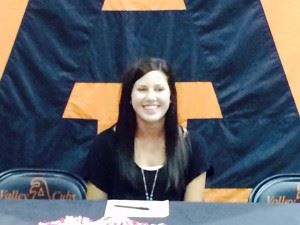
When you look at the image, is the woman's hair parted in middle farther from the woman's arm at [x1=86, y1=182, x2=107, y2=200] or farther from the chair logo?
the chair logo

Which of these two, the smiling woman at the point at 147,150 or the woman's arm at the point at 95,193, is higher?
the smiling woman at the point at 147,150

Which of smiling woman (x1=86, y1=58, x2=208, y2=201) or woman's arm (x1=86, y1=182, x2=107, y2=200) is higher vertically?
smiling woman (x1=86, y1=58, x2=208, y2=201)

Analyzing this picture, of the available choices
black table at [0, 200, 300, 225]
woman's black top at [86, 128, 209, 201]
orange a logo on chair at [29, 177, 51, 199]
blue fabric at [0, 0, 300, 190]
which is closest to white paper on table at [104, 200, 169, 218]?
black table at [0, 200, 300, 225]

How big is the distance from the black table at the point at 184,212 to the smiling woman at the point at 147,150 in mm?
291

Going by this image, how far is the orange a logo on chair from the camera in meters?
1.88

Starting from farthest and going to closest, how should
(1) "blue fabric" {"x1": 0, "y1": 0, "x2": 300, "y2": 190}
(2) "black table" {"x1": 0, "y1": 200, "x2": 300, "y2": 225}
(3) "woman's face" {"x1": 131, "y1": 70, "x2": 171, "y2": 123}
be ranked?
(1) "blue fabric" {"x1": 0, "y1": 0, "x2": 300, "y2": 190}, (3) "woman's face" {"x1": 131, "y1": 70, "x2": 171, "y2": 123}, (2) "black table" {"x1": 0, "y1": 200, "x2": 300, "y2": 225}

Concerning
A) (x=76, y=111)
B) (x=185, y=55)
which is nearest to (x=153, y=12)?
(x=185, y=55)

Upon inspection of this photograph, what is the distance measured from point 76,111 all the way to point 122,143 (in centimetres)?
45

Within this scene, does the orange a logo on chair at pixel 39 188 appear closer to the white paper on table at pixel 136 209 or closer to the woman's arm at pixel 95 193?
the woman's arm at pixel 95 193

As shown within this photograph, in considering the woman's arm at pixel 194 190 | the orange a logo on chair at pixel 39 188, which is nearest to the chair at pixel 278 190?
the woman's arm at pixel 194 190

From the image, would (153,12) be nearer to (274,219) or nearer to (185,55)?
(185,55)

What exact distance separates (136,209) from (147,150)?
1.30 feet

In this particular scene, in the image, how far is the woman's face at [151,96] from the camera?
5.90ft

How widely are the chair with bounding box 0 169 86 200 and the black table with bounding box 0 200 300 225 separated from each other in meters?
0.32
